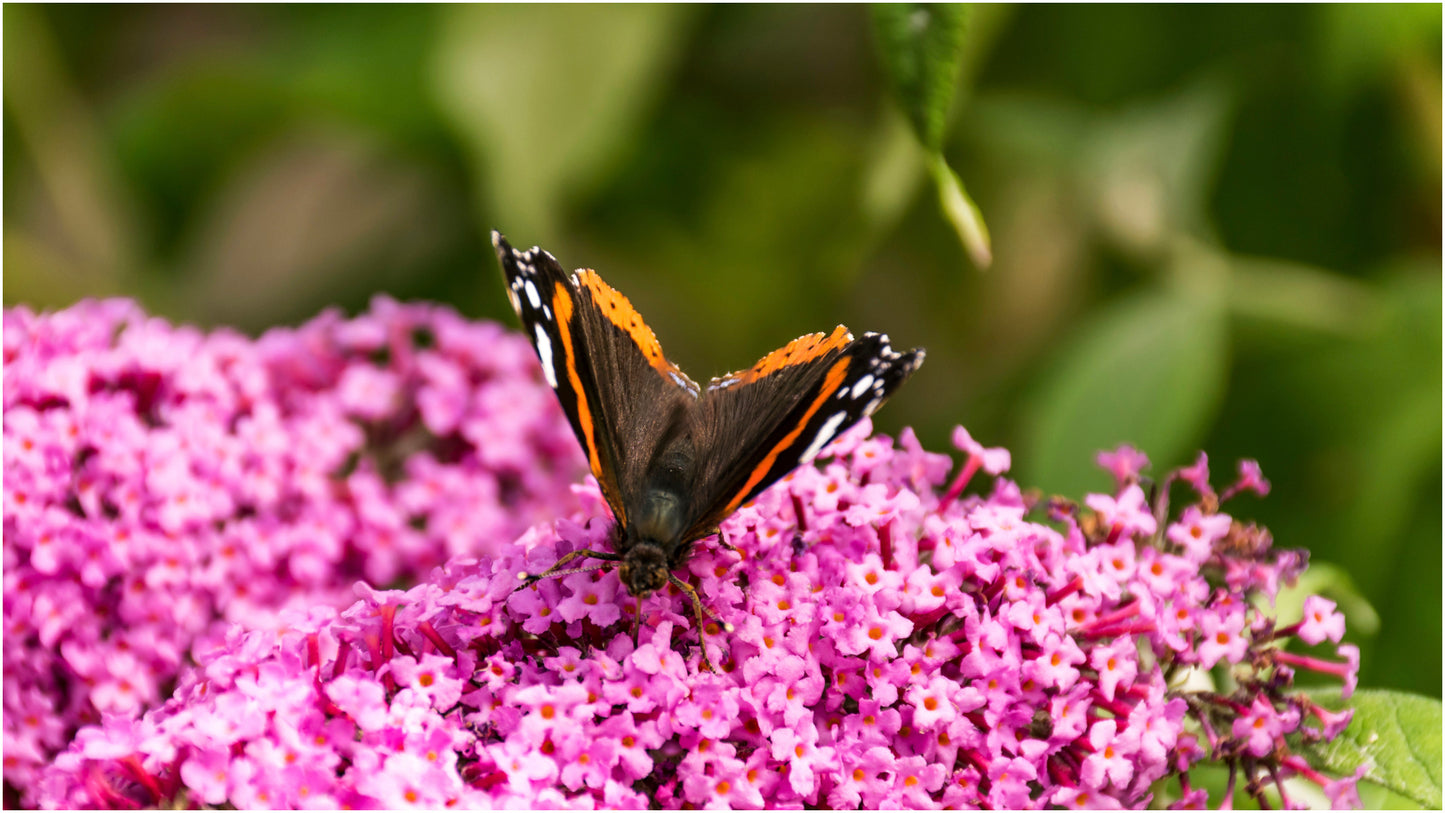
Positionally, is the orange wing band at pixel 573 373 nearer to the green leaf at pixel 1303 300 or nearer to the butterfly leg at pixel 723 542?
the butterfly leg at pixel 723 542

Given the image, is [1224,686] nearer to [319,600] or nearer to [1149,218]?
[319,600]

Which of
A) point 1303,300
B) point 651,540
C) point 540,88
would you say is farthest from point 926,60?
point 1303,300

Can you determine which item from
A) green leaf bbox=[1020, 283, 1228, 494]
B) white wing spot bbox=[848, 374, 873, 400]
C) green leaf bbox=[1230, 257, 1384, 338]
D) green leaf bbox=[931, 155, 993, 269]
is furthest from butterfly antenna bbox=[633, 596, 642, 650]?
green leaf bbox=[1230, 257, 1384, 338]

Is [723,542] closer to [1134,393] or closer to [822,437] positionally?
[822,437]

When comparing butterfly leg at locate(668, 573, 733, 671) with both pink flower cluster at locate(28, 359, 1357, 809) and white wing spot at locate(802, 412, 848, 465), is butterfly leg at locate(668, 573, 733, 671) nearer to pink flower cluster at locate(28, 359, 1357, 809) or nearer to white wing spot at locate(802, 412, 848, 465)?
pink flower cluster at locate(28, 359, 1357, 809)

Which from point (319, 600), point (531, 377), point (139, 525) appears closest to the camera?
point (139, 525)

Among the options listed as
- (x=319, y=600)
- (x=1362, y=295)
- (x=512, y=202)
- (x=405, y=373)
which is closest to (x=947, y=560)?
(x=319, y=600)
